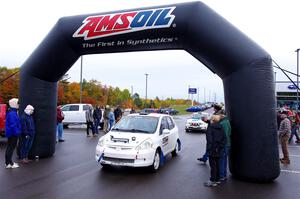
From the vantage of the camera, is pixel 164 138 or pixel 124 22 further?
pixel 164 138

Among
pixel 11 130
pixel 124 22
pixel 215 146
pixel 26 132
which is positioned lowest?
pixel 215 146

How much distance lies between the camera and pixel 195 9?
7926 mm

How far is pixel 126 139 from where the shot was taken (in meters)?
8.12

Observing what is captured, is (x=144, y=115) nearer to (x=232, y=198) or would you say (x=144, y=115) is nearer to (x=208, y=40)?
(x=208, y=40)

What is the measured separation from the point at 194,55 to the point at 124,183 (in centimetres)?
414

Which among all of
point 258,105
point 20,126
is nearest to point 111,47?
point 20,126

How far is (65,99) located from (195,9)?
199ft

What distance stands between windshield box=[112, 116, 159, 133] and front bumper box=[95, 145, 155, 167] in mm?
981

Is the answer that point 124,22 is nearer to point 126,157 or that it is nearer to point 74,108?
point 126,157

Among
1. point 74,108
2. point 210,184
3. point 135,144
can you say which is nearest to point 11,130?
point 135,144

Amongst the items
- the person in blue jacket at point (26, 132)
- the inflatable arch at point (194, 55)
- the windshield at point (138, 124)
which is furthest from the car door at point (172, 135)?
the person in blue jacket at point (26, 132)

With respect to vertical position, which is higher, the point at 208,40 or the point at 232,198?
the point at 208,40

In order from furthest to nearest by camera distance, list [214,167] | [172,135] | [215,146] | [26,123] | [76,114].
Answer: [76,114] < [172,135] < [26,123] < [214,167] < [215,146]

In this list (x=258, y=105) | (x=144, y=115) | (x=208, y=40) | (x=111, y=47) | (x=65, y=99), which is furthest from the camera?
(x=65, y=99)
